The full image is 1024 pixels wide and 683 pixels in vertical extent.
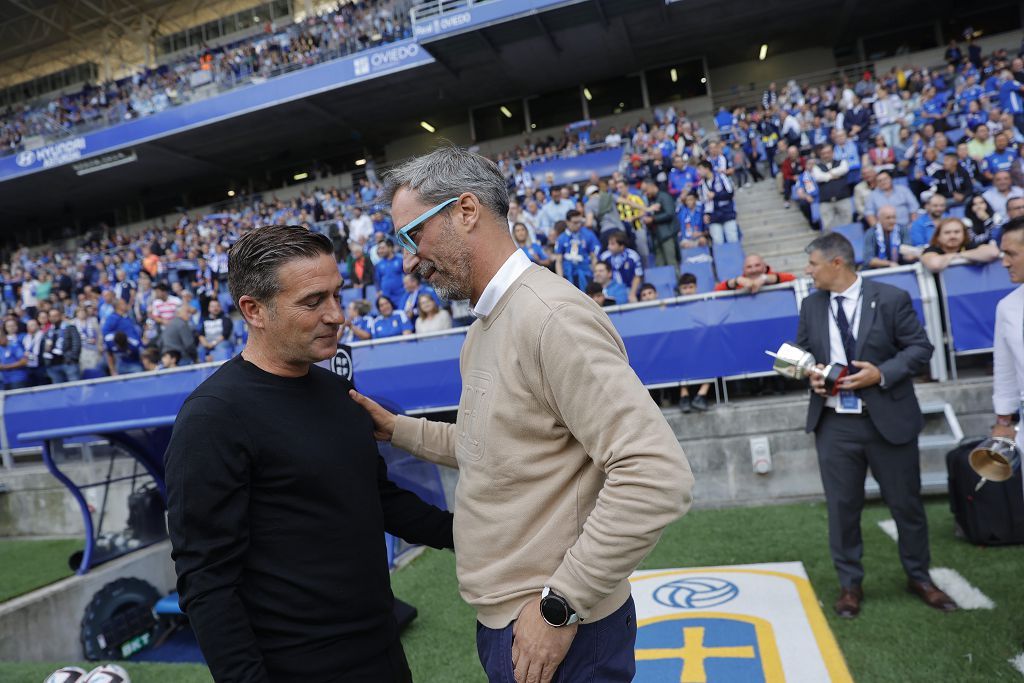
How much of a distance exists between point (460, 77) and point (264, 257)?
19.8 m

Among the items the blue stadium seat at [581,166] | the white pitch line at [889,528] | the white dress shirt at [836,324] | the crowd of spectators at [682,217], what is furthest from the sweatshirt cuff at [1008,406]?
the blue stadium seat at [581,166]

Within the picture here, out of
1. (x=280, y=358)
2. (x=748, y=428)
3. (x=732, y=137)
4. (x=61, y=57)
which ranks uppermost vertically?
(x=61, y=57)

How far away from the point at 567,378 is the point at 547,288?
238 millimetres

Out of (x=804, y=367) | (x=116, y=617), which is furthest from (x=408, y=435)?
(x=116, y=617)

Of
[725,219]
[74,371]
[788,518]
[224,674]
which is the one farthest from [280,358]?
[74,371]

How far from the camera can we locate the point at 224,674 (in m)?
1.49

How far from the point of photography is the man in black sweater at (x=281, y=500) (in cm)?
151

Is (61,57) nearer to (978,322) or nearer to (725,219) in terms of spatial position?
(725,219)

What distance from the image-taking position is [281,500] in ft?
5.40

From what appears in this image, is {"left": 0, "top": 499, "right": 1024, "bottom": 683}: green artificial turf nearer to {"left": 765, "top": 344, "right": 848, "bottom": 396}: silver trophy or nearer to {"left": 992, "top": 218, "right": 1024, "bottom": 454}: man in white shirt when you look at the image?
{"left": 992, "top": 218, "right": 1024, "bottom": 454}: man in white shirt

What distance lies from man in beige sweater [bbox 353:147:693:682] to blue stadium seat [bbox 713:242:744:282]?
285 inches

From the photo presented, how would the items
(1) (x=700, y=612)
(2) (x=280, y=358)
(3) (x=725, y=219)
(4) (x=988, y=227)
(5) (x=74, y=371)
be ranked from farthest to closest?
(5) (x=74, y=371), (3) (x=725, y=219), (4) (x=988, y=227), (1) (x=700, y=612), (2) (x=280, y=358)

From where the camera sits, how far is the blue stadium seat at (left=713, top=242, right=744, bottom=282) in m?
8.35

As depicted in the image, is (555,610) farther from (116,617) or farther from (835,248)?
(116,617)
